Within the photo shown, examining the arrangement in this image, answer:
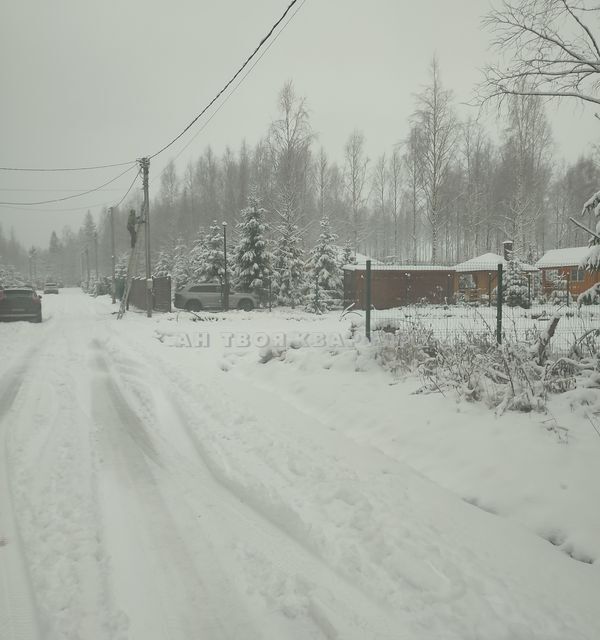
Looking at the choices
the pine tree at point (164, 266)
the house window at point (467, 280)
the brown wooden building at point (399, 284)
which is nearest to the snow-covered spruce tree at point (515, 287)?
the brown wooden building at point (399, 284)

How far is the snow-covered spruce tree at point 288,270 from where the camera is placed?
2467 centimetres

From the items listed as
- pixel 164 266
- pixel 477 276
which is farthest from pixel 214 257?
pixel 164 266

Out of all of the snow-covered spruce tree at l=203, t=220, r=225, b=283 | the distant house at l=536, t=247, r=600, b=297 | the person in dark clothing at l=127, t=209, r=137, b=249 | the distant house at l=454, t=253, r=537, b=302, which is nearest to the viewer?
the person in dark clothing at l=127, t=209, r=137, b=249

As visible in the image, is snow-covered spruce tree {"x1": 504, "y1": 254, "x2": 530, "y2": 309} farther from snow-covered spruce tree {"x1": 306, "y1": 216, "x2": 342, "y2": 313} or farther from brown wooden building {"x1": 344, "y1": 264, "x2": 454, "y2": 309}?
snow-covered spruce tree {"x1": 306, "y1": 216, "x2": 342, "y2": 313}

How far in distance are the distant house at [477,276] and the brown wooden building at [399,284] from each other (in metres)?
0.98

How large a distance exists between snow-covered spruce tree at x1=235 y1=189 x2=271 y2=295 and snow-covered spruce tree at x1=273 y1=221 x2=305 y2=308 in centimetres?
69

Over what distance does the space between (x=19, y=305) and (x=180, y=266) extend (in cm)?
2632

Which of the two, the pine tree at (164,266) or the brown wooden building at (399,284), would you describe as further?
the pine tree at (164,266)

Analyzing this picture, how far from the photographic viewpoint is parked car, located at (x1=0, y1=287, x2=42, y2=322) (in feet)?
52.0

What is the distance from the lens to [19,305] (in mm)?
16141

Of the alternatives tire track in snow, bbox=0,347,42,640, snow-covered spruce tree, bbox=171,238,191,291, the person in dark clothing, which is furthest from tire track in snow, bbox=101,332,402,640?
snow-covered spruce tree, bbox=171,238,191,291

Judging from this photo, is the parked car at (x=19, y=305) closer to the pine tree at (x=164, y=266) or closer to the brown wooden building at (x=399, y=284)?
the brown wooden building at (x=399, y=284)

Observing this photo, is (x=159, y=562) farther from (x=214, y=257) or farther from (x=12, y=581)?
(x=214, y=257)

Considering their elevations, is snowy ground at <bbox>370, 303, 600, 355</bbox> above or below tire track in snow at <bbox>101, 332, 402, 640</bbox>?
above
